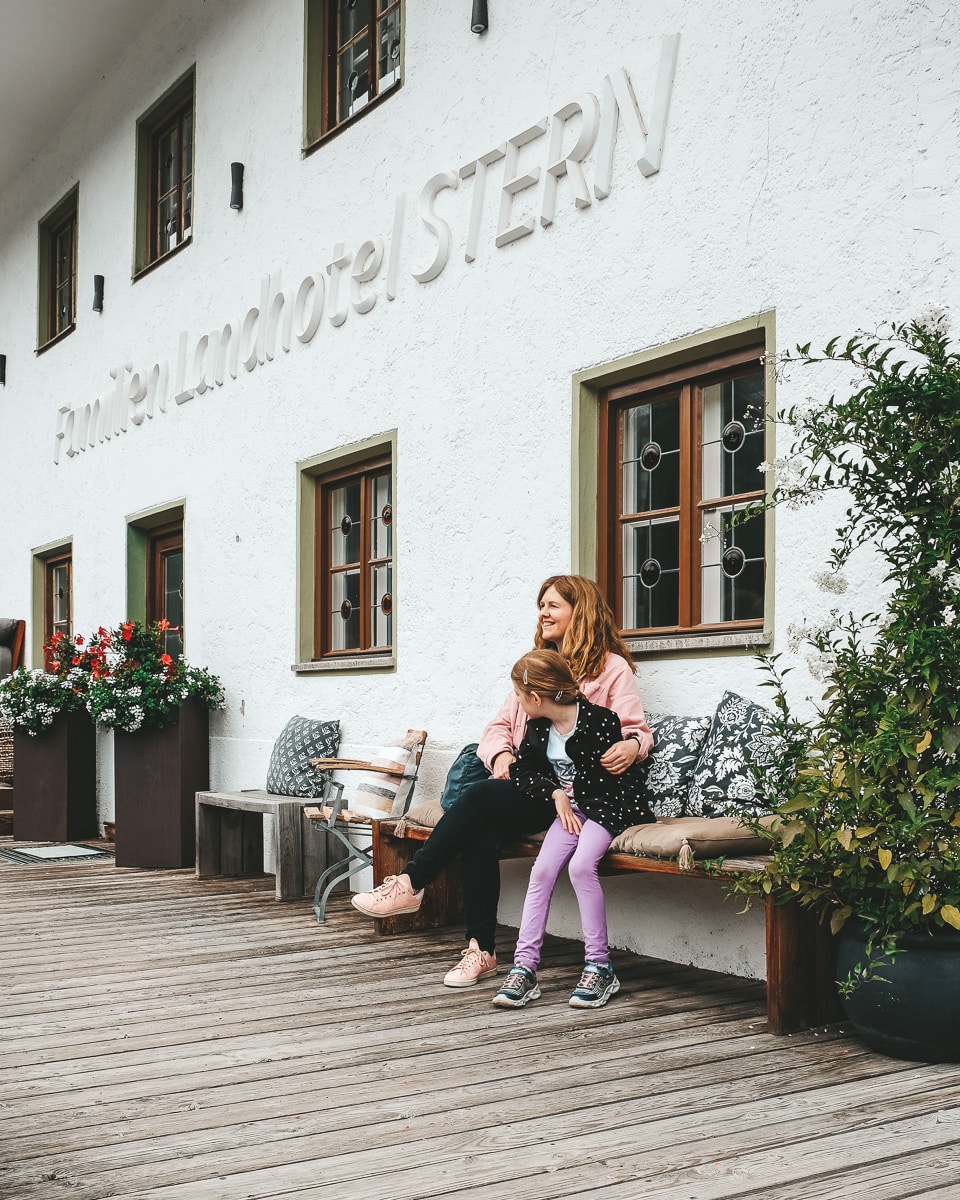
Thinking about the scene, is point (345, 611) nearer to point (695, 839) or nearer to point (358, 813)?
point (358, 813)

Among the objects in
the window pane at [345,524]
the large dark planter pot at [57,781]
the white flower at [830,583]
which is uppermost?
the window pane at [345,524]

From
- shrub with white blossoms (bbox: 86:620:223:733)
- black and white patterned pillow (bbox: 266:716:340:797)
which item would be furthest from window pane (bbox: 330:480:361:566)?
shrub with white blossoms (bbox: 86:620:223:733)

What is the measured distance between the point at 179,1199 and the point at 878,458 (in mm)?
2599

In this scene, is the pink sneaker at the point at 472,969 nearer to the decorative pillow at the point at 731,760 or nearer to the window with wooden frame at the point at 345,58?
the decorative pillow at the point at 731,760

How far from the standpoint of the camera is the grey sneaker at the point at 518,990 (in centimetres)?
433

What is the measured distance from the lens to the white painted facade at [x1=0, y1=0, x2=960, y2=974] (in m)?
4.65

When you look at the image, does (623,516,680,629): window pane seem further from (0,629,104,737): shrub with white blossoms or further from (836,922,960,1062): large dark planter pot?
(0,629,104,737): shrub with white blossoms

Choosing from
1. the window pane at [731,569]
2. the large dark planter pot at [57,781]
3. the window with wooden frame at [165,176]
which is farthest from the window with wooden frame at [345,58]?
the large dark planter pot at [57,781]

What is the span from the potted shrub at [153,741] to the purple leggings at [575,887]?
409 cm

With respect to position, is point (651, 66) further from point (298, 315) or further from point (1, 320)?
point (1, 320)

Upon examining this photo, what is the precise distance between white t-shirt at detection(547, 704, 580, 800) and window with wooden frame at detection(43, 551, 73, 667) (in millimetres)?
7841

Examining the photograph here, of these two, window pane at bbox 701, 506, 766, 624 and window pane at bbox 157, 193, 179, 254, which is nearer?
window pane at bbox 701, 506, 766, 624

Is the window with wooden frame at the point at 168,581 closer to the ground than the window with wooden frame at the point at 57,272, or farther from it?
closer to the ground

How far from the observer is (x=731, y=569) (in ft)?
17.1
